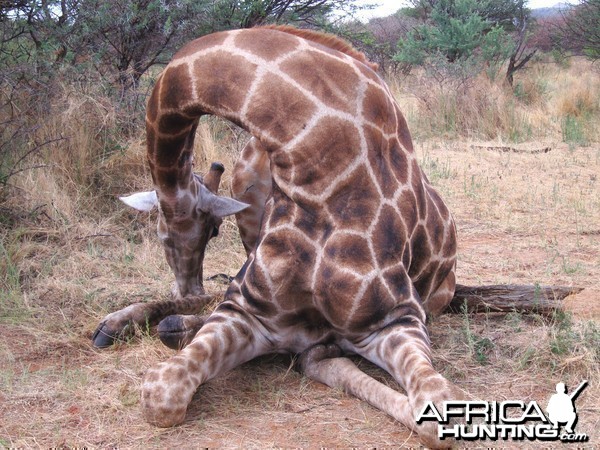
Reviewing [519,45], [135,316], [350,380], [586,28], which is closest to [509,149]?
[135,316]

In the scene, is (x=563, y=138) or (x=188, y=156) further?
(x=563, y=138)

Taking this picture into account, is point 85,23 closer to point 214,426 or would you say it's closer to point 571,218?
point 571,218

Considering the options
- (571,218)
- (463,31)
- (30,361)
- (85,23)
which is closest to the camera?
(30,361)

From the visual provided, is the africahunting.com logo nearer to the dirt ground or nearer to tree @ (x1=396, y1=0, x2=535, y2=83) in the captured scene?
the dirt ground

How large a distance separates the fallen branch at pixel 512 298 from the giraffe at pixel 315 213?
0.79 m

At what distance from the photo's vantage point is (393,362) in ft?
9.09

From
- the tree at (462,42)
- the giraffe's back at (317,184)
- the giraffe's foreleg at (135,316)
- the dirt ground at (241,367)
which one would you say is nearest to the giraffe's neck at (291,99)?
the giraffe's back at (317,184)

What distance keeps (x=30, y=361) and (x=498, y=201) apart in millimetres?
4408

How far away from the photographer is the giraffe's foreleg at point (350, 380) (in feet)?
8.54

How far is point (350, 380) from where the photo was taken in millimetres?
2881

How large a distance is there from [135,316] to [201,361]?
3.37ft

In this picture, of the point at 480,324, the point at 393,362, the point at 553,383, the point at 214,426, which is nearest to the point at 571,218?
the point at 480,324

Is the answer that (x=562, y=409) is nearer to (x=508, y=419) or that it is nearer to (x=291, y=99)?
(x=508, y=419)

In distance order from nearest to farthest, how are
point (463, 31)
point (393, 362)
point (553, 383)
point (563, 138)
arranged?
point (393, 362) → point (553, 383) → point (563, 138) → point (463, 31)
